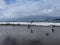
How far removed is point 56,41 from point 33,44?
186cm

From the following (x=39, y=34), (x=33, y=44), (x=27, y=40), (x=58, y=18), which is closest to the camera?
(x=33, y=44)

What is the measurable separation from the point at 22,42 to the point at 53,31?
3844mm

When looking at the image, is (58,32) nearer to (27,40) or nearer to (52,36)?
(52,36)

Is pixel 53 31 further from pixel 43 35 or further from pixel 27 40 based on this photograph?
pixel 27 40

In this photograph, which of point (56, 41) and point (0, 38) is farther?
point (0, 38)

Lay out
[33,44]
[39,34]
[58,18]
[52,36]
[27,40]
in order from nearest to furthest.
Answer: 1. [33,44]
2. [27,40]
3. [52,36]
4. [39,34]
5. [58,18]

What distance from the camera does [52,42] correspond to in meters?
11.0

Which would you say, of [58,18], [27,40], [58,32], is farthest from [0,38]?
[58,18]

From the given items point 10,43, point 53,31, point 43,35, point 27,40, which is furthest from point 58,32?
point 10,43

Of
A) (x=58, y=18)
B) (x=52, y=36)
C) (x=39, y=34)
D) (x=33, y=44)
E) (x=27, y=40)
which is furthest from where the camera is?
(x=58, y=18)

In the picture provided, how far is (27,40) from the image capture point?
11578 millimetres

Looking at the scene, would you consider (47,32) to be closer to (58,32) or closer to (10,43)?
(58,32)

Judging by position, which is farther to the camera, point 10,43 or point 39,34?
point 39,34

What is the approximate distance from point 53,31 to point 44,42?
290 cm
